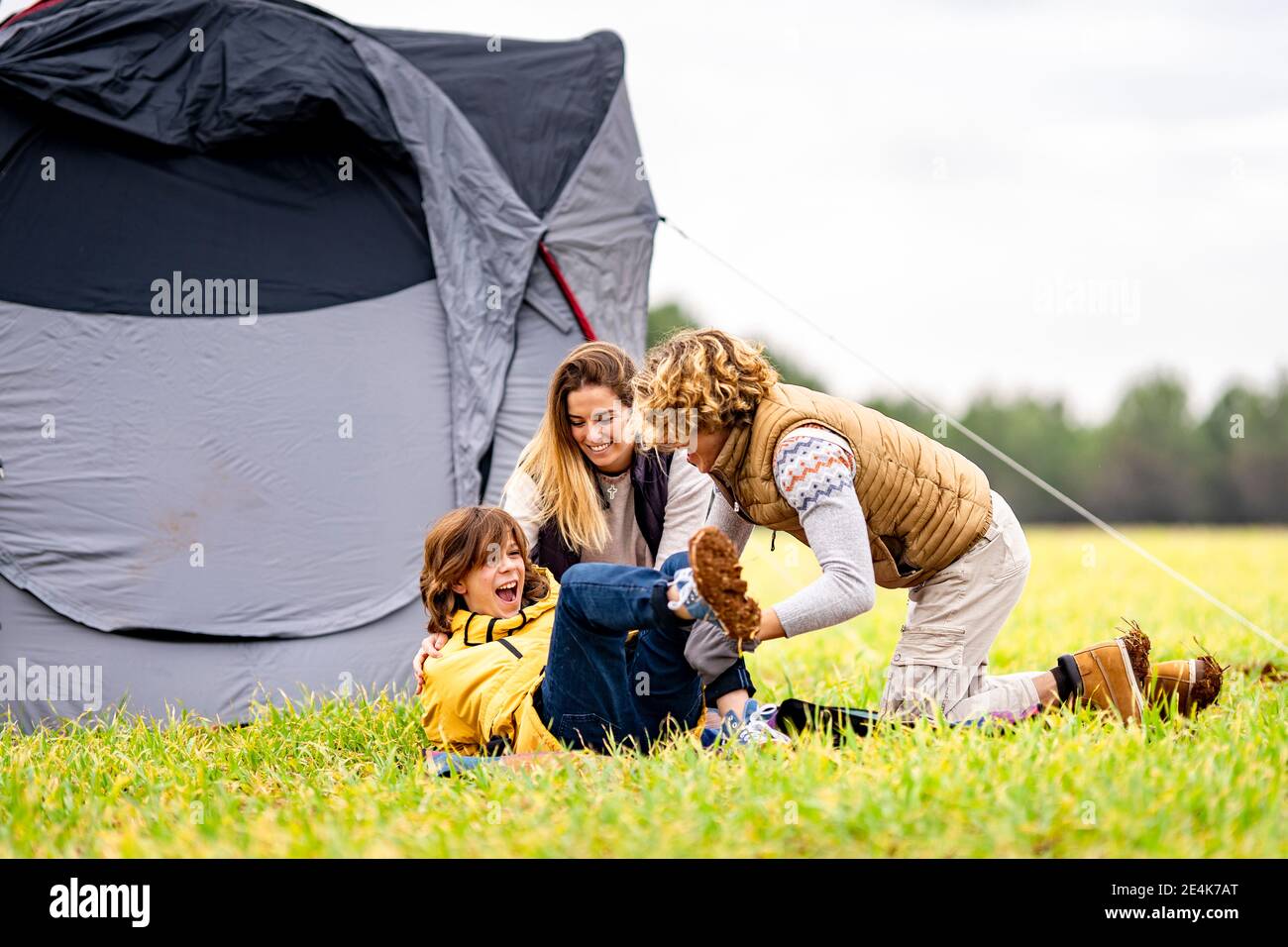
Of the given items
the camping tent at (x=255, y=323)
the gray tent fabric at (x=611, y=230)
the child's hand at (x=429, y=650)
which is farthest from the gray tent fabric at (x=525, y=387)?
the child's hand at (x=429, y=650)

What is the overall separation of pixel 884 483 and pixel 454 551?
1.07 meters

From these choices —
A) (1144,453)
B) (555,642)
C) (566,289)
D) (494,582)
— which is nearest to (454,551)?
(494,582)

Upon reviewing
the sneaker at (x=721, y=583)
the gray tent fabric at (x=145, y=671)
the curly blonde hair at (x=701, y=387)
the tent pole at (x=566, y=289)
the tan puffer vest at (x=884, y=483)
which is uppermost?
the tent pole at (x=566, y=289)

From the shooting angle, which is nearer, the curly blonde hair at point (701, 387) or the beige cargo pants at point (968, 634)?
the curly blonde hair at point (701, 387)

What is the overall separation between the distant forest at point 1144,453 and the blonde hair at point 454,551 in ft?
59.3

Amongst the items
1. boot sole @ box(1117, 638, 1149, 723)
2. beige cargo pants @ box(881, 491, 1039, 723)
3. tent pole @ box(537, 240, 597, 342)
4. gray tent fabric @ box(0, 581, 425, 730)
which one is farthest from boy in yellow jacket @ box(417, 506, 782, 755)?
tent pole @ box(537, 240, 597, 342)

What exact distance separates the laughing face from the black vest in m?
0.24

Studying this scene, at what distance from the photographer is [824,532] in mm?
2496

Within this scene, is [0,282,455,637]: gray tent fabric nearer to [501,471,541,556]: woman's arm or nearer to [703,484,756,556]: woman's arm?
[501,471,541,556]: woman's arm

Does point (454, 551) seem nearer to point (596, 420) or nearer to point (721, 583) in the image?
point (596, 420)

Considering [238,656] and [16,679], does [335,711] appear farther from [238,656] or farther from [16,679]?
[16,679]

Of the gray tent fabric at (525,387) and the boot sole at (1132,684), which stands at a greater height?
the gray tent fabric at (525,387)

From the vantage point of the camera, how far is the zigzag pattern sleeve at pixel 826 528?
243cm

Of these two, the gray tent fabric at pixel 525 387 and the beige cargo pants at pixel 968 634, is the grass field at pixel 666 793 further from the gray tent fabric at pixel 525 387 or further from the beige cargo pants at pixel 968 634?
the gray tent fabric at pixel 525 387
